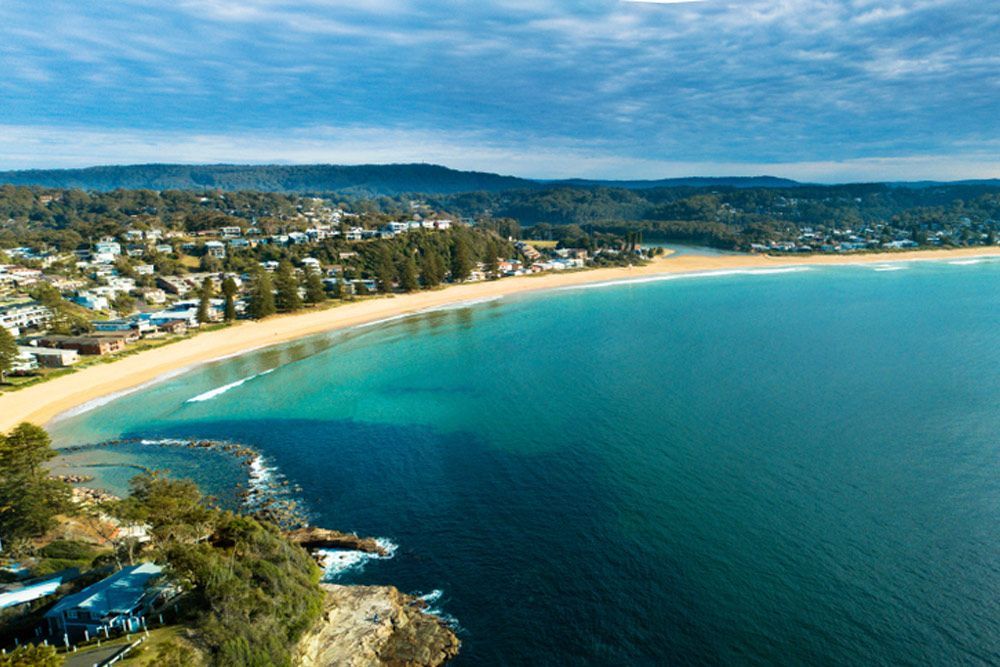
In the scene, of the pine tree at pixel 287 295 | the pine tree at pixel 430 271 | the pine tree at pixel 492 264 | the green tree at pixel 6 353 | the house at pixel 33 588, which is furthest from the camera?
the pine tree at pixel 492 264

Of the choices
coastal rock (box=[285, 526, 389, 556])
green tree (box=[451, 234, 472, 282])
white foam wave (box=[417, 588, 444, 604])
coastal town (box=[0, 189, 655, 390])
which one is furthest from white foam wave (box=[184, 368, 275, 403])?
green tree (box=[451, 234, 472, 282])

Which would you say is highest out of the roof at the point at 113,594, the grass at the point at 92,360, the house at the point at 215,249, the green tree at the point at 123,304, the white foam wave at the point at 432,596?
the house at the point at 215,249

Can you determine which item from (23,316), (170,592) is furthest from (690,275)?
(170,592)

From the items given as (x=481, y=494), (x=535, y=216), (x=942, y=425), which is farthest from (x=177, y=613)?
(x=535, y=216)

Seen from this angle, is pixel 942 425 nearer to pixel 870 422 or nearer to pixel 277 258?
pixel 870 422


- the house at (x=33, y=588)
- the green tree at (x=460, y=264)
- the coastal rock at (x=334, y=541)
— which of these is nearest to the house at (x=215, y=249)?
the green tree at (x=460, y=264)

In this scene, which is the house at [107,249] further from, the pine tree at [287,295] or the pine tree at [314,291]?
the pine tree at [314,291]
